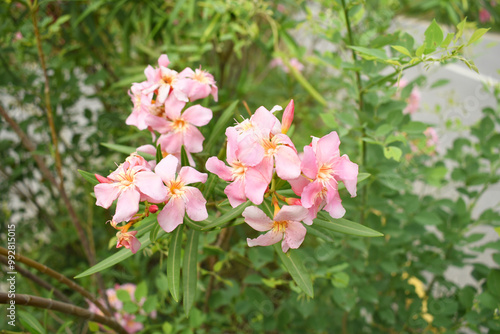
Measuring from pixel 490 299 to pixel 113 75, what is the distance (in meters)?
1.77

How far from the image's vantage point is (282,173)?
0.57 meters

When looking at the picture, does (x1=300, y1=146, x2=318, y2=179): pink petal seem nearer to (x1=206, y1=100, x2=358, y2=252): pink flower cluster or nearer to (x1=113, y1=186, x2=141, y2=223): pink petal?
(x1=206, y1=100, x2=358, y2=252): pink flower cluster

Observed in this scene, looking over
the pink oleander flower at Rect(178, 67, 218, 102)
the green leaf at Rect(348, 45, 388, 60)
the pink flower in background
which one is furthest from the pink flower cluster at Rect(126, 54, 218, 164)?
the pink flower in background

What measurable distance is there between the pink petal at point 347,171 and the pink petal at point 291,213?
9cm

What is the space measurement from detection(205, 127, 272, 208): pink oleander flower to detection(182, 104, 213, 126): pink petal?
170 mm

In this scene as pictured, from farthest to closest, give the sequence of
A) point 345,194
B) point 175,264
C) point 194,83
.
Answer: point 345,194, point 194,83, point 175,264

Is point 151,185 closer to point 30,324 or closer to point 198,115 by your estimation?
point 198,115

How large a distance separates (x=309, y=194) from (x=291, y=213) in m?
0.04

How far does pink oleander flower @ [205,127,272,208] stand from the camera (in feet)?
1.90

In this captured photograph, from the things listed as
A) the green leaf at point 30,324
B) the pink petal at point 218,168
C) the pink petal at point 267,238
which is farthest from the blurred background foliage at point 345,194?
the pink petal at point 218,168

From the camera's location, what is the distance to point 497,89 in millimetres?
1324

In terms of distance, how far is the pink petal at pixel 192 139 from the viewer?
2.51 ft

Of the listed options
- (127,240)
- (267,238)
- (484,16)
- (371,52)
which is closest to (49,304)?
(127,240)

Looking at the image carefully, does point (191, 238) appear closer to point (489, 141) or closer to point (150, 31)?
point (489, 141)
